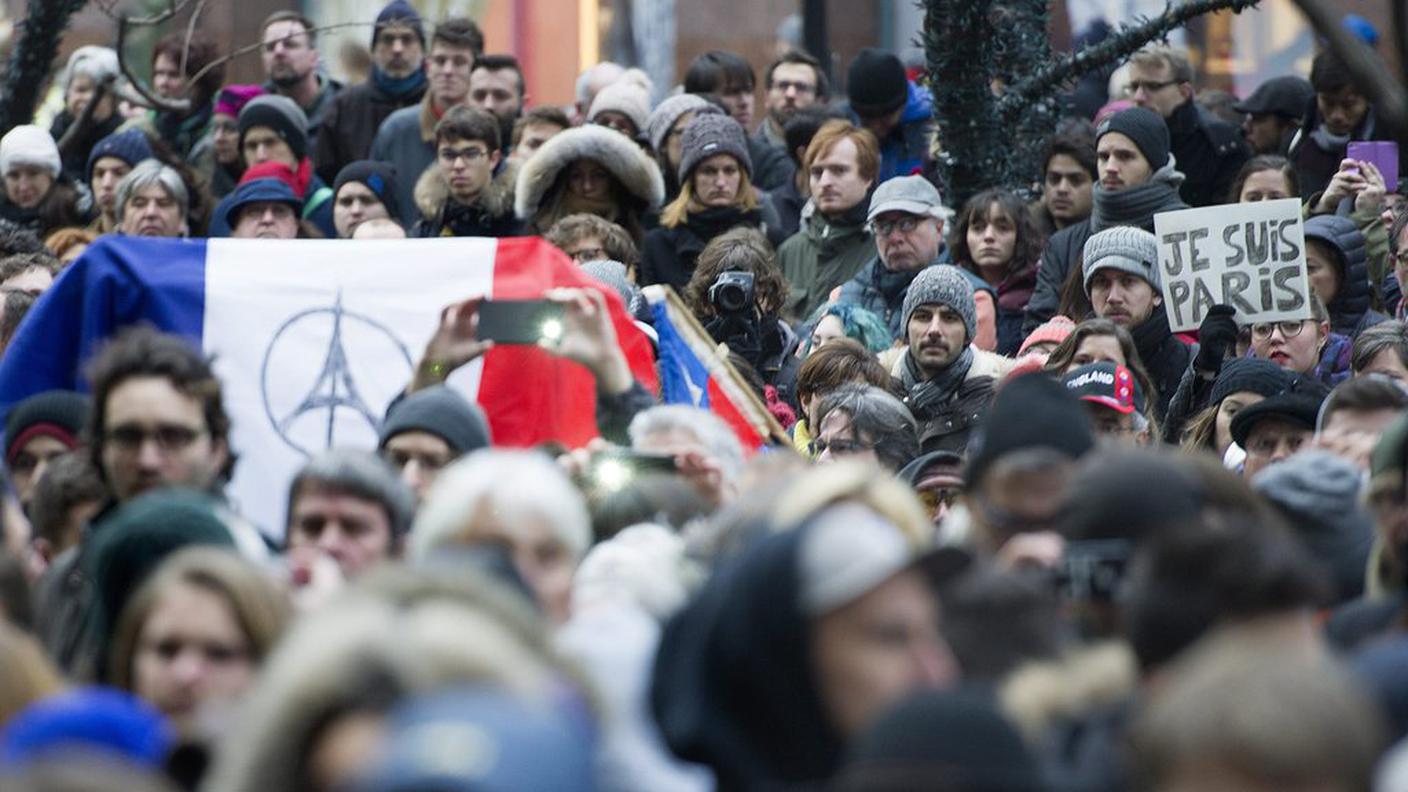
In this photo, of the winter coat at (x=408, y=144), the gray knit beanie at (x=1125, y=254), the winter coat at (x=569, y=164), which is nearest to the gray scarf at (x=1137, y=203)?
the gray knit beanie at (x=1125, y=254)

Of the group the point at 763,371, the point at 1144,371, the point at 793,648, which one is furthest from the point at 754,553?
the point at 763,371

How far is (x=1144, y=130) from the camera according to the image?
38.8ft

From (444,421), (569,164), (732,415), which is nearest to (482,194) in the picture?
(569,164)

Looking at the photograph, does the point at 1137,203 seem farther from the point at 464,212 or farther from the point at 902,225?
the point at 464,212

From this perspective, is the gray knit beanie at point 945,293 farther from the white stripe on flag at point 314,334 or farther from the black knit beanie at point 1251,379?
the white stripe on flag at point 314,334

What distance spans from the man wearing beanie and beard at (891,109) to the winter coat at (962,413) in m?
2.80

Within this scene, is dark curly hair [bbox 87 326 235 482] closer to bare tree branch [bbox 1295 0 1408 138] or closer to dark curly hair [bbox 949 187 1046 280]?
bare tree branch [bbox 1295 0 1408 138]

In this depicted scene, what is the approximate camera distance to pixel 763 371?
37.6 feet

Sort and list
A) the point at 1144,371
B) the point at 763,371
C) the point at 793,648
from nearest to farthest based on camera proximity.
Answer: the point at 793,648
the point at 1144,371
the point at 763,371

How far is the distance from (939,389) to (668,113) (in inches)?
119

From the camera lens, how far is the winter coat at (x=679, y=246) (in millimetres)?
12258

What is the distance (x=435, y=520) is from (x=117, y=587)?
31.3 inches

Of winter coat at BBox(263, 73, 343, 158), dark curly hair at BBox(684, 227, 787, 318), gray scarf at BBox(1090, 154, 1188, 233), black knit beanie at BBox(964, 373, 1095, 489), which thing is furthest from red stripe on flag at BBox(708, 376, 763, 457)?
winter coat at BBox(263, 73, 343, 158)

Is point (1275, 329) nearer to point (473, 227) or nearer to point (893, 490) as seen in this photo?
point (473, 227)
